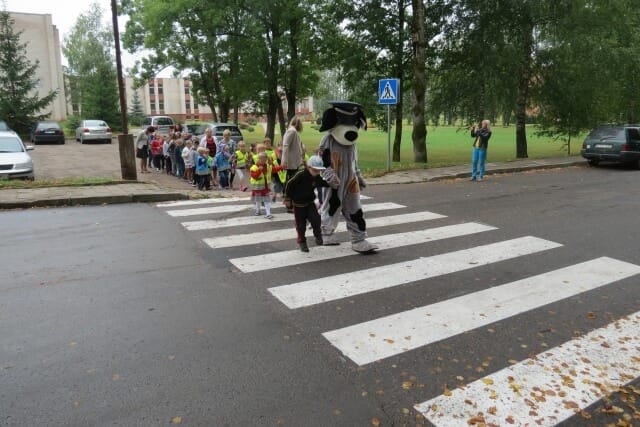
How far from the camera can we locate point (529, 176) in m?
15.9

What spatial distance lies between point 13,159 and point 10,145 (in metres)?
1.00

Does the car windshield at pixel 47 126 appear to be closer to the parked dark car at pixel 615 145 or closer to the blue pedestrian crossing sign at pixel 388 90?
the blue pedestrian crossing sign at pixel 388 90

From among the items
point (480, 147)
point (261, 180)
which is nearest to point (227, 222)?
point (261, 180)

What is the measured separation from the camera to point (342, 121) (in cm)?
671

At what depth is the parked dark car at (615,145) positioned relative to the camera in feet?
58.5

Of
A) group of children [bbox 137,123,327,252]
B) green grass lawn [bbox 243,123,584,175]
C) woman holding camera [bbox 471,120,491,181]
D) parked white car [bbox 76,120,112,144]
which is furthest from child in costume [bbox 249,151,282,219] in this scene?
parked white car [bbox 76,120,112,144]

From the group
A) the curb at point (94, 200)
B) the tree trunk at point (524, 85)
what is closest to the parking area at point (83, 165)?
the curb at point (94, 200)

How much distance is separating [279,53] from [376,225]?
21.5 m

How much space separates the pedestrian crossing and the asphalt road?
0.9 inches

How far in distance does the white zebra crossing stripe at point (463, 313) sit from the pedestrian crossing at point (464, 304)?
0.01 metres

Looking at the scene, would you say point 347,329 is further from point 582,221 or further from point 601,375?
point 582,221

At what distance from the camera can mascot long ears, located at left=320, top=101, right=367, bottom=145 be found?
21.9ft

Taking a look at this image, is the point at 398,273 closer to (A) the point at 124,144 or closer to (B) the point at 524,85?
(A) the point at 124,144

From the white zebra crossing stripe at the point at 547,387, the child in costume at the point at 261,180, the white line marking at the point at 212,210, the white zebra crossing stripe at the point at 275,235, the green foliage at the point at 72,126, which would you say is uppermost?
the green foliage at the point at 72,126
